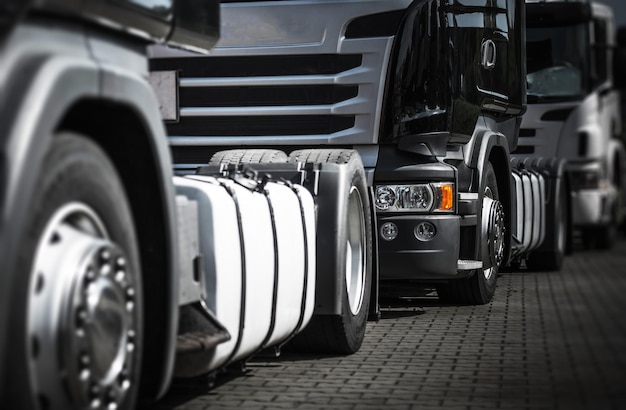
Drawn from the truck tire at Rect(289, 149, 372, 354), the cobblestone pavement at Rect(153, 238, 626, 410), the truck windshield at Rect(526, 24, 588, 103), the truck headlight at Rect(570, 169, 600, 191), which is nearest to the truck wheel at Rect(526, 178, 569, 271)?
the truck windshield at Rect(526, 24, 588, 103)

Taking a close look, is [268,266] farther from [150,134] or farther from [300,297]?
[150,134]

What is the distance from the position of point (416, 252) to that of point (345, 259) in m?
2.19

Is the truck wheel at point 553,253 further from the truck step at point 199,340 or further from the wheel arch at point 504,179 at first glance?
the truck step at point 199,340

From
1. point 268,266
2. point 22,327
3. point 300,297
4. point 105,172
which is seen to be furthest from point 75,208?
point 300,297

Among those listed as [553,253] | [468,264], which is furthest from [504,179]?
[553,253]

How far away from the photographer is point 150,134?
4.84 meters

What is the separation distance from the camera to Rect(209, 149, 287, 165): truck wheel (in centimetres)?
906

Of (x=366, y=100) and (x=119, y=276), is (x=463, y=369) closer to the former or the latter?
(x=366, y=100)

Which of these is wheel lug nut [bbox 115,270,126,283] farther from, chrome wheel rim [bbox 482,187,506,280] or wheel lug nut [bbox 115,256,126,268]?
chrome wheel rim [bbox 482,187,506,280]

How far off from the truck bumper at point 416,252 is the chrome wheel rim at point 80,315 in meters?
5.29

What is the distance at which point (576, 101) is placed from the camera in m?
18.0

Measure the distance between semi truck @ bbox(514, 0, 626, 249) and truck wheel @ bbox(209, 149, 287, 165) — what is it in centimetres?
770

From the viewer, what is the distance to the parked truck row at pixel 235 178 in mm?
4070

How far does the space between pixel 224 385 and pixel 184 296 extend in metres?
1.45
